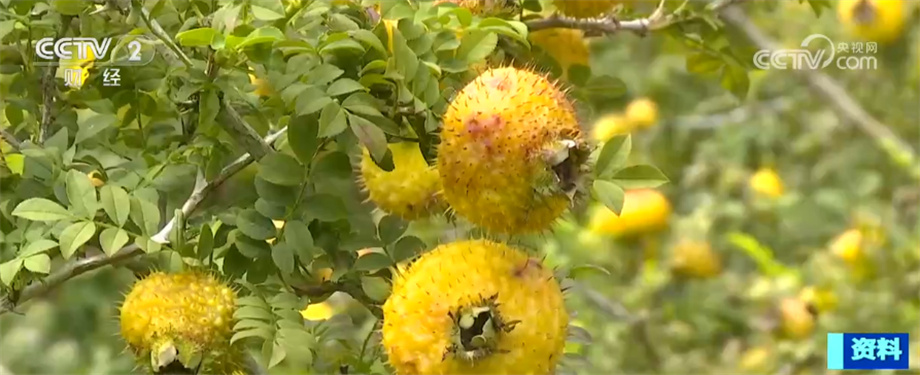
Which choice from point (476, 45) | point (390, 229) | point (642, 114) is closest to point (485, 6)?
point (476, 45)

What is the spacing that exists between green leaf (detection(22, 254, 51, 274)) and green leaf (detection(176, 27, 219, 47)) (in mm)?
163

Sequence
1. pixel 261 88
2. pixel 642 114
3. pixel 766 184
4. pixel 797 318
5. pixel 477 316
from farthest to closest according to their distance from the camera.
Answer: pixel 642 114
pixel 766 184
pixel 797 318
pixel 261 88
pixel 477 316

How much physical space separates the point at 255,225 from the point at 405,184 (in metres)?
0.12

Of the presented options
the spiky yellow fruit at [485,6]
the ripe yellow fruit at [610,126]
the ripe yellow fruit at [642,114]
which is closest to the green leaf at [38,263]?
the spiky yellow fruit at [485,6]

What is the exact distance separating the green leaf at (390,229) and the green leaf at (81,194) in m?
0.20

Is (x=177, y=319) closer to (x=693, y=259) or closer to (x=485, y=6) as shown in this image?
(x=485, y=6)

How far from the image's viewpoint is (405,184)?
0.70 metres

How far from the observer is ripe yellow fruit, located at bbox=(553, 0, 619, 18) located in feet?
2.72

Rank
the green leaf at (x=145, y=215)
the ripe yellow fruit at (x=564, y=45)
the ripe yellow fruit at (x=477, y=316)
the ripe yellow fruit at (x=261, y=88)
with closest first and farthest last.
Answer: the ripe yellow fruit at (x=477, y=316)
the green leaf at (x=145, y=215)
the ripe yellow fruit at (x=261, y=88)
the ripe yellow fruit at (x=564, y=45)

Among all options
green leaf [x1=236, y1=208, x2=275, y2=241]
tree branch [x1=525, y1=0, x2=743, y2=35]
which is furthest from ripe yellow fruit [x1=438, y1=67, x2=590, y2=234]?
tree branch [x1=525, y1=0, x2=743, y2=35]

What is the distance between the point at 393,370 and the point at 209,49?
0.80ft

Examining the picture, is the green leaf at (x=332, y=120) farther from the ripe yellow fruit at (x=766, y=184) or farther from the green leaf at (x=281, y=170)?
the ripe yellow fruit at (x=766, y=184)

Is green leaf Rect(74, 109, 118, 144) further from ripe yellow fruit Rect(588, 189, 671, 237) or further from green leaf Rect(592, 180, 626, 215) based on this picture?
ripe yellow fruit Rect(588, 189, 671, 237)

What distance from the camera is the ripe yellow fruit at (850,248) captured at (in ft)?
4.74
